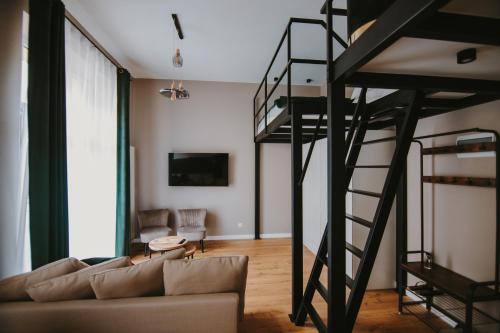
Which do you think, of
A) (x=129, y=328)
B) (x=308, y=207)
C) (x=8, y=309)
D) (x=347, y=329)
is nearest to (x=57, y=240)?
(x=8, y=309)

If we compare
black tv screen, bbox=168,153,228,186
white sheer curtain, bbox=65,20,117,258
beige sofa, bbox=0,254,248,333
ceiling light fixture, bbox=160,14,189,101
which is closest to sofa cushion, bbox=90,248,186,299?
beige sofa, bbox=0,254,248,333

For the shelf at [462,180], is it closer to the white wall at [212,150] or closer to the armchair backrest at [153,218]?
the white wall at [212,150]

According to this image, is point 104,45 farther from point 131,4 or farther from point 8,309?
point 8,309

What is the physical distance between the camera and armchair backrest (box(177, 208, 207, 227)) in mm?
4465

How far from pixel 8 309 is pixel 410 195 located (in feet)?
11.8

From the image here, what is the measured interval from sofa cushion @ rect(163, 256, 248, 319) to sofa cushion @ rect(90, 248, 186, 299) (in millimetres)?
77

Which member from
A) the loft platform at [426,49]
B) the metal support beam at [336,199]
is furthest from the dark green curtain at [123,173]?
the loft platform at [426,49]

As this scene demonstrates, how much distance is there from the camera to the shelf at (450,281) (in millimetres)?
1665

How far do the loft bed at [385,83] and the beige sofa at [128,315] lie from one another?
2.40 feet

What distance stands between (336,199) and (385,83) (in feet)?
2.46

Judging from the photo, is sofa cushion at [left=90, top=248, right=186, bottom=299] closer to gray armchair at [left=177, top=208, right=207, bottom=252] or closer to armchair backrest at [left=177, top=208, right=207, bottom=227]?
gray armchair at [left=177, top=208, right=207, bottom=252]

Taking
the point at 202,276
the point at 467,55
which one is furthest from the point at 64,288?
the point at 467,55

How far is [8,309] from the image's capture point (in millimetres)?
1266

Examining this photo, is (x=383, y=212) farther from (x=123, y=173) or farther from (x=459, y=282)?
(x=123, y=173)
